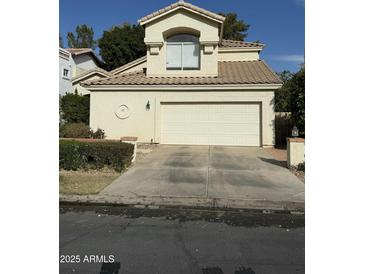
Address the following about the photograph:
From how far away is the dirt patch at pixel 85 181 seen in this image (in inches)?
260

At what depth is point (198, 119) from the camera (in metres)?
13.6

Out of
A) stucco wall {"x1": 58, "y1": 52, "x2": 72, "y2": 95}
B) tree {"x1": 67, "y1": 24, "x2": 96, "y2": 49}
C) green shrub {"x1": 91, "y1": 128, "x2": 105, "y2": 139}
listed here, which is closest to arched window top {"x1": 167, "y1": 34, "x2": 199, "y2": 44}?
green shrub {"x1": 91, "y1": 128, "x2": 105, "y2": 139}

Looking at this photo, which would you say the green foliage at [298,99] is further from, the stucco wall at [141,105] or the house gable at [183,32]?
the house gable at [183,32]

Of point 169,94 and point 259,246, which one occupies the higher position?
point 169,94

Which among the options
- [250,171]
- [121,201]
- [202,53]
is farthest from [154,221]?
[202,53]

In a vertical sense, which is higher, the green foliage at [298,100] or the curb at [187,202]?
the green foliage at [298,100]

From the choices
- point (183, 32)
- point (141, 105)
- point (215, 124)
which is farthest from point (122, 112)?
point (183, 32)

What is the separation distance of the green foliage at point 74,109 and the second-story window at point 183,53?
20.0 ft

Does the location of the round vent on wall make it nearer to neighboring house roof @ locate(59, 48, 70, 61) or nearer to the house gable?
the house gable

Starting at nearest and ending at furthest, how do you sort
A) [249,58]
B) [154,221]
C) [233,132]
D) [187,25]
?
1. [154,221]
2. [233,132]
3. [187,25]
4. [249,58]

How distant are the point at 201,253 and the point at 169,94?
35.1 feet

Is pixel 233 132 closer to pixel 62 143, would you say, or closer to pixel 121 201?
pixel 62 143

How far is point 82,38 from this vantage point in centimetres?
5503

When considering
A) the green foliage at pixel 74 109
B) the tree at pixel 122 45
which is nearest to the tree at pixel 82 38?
the tree at pixel 122 45
